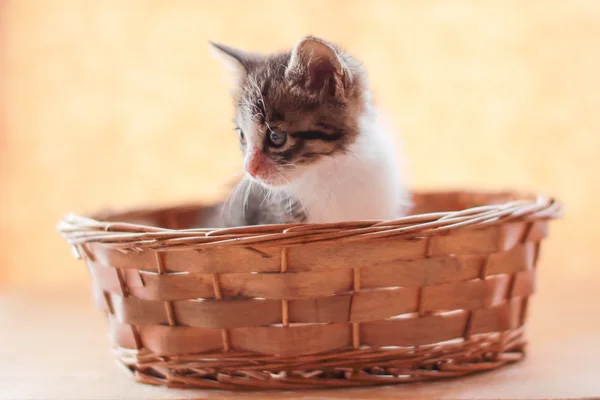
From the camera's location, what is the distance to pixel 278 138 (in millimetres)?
1317

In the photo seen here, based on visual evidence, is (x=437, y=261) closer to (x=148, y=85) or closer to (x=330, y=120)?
(x=330, y=120)

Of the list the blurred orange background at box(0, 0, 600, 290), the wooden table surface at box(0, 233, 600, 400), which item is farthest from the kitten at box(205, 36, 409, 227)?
the blurred orange background at box(0, 0, 600, 290)

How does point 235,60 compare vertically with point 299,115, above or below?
above

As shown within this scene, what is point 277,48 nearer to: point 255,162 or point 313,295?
point 255,162

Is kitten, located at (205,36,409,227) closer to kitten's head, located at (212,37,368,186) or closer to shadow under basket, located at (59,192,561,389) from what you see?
kitten's head, located at (212,37,368,186)

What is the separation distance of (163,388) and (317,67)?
0.70m

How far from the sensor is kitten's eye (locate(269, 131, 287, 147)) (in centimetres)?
131

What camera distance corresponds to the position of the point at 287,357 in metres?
1.18

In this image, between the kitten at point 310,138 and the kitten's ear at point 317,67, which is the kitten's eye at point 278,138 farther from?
the kitten's ear at point 317,67

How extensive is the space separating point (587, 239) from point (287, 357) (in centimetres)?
168

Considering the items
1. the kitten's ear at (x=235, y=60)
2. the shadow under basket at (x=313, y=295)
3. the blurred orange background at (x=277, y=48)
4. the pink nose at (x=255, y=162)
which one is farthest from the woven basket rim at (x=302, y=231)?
the blurred orange background at (x=277, y=48)

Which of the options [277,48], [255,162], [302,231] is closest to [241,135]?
[255,162]

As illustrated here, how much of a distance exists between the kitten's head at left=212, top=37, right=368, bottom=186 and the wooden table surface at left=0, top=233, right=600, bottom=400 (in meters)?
0.45

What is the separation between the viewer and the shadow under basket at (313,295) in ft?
3.70
